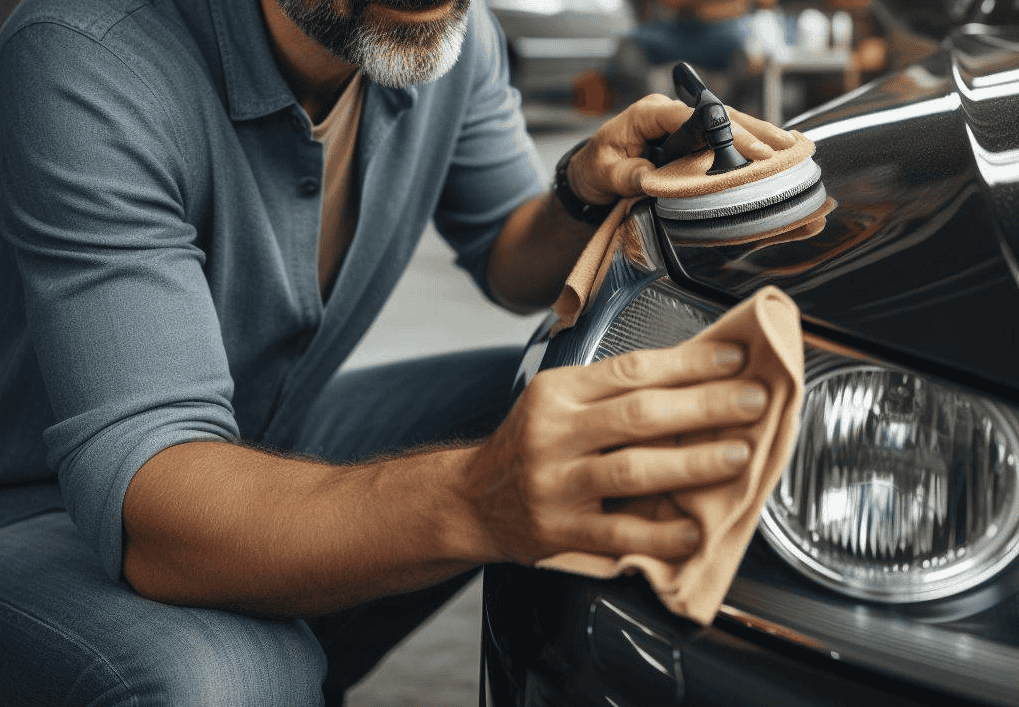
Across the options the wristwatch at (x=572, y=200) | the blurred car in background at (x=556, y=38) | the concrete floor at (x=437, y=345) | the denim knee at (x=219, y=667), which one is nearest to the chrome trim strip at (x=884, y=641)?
the denim knee at (x=219, y=667)

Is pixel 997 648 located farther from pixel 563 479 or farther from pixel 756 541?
pixel 563 479

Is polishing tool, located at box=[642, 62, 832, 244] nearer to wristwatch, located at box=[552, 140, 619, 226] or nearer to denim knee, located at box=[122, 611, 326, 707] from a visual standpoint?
wristwatch, located at box=[552, 140, 619, 226]

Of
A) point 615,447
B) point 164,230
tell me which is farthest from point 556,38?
point 615,447

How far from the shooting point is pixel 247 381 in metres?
1.45

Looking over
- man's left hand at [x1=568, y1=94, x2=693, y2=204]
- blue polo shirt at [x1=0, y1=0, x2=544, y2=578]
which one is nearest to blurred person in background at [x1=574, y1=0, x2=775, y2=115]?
blue polo shirt at [x1=0, y1=0, x2=544, y2=578]

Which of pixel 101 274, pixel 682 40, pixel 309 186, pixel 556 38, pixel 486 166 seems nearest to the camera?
pixel 101 274

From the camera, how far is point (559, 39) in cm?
772

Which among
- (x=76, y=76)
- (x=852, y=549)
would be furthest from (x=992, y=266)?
(x=76, y=76)

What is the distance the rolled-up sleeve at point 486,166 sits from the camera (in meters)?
1.69

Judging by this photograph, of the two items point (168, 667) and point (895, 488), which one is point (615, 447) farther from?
point (168, 667)

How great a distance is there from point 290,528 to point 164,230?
392 mm

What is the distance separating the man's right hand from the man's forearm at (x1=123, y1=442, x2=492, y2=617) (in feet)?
0.29

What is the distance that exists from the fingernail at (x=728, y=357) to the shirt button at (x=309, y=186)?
0.78 m

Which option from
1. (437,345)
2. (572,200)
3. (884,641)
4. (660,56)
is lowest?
(660,56)
